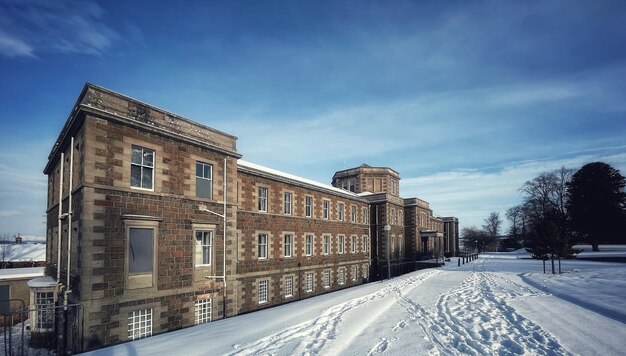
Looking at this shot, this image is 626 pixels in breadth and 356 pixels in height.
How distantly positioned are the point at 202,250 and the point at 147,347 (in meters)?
7.01

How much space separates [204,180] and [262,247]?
8.07 meters

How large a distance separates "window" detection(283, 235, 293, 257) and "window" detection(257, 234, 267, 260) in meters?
2.23

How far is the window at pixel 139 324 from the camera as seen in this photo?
13211mm

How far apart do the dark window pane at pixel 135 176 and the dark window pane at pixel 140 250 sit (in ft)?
6.52

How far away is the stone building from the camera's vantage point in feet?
40.9

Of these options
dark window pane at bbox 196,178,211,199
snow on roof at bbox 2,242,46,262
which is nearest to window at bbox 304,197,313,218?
dark window pane at bbox 196,178,211,199

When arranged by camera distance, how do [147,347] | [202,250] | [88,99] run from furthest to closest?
[202,250]
[88,99]
[147,347]

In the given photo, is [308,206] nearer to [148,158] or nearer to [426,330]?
[148,158]

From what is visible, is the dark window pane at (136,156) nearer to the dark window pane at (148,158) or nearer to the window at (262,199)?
the dark window pane at (148,158)

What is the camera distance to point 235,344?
8953mm

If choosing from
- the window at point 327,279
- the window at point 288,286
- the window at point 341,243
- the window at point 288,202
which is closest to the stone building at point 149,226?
the window at point 288,286

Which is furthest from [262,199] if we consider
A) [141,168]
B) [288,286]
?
[141,168]

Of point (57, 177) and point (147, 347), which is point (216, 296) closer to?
point (147, 347)

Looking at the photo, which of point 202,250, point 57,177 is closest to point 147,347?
point 202,250
